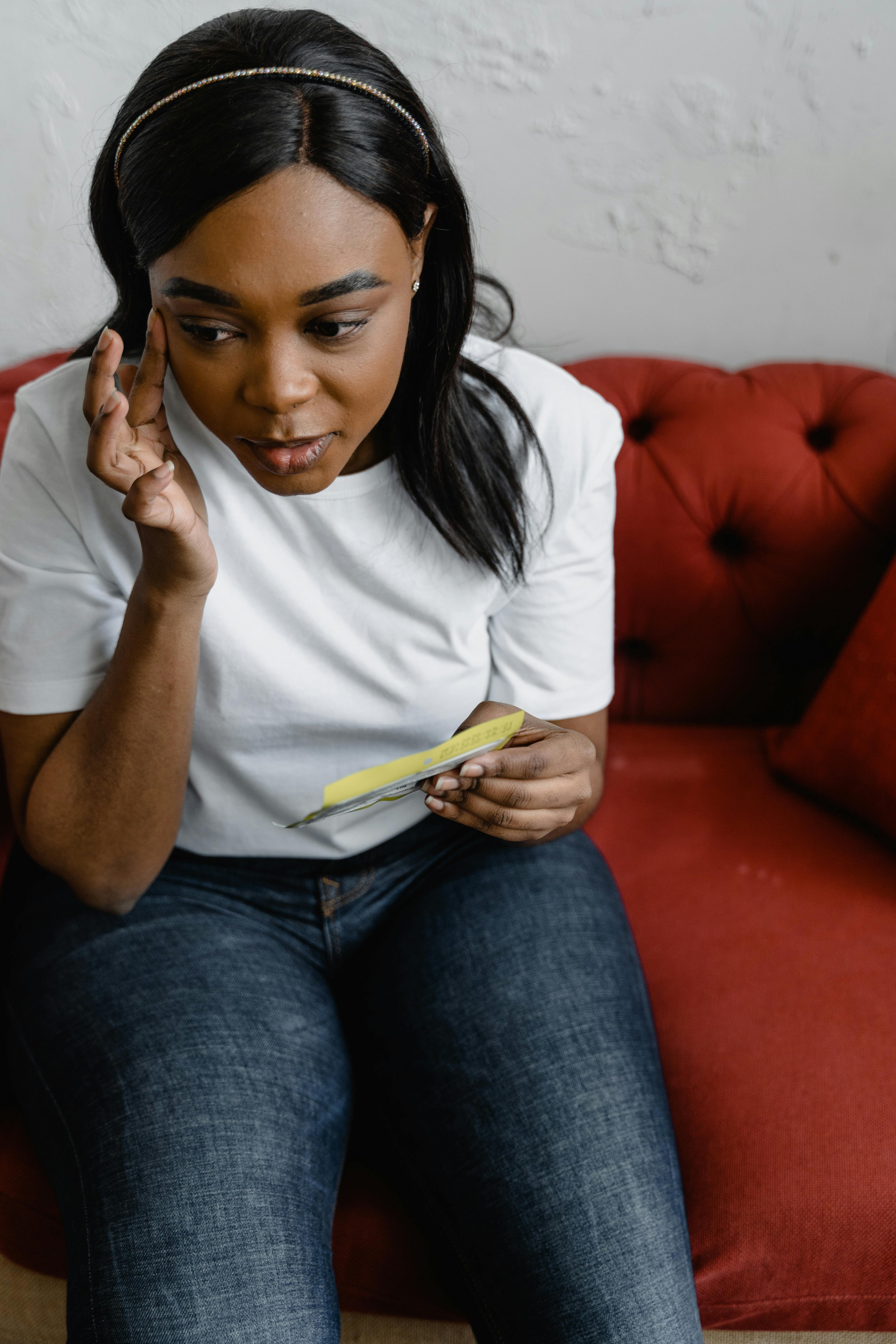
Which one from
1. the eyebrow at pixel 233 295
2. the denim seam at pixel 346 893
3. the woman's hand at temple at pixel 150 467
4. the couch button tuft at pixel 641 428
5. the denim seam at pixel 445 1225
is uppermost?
the eyebrow at pixel 233 295

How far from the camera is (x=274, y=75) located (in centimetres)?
70

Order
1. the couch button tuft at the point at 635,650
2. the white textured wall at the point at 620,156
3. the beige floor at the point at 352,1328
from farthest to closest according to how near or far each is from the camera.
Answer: the couch button tuft at the point at 635,650 → the white textured wall at the point at 620,156 → the beige floor at the point at 352,1328

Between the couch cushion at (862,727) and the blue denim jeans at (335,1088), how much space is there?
1.23 ft

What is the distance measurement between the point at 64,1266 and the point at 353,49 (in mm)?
1073

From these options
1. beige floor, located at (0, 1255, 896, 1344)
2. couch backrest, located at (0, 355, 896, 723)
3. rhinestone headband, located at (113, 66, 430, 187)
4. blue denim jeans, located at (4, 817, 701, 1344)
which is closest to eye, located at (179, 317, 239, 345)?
rhinestone headband, located at (113, 66, 430, 187)

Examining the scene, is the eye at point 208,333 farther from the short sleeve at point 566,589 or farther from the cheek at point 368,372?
the short sleeve at point 566,589

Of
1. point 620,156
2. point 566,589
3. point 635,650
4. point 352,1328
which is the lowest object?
point 352,1328

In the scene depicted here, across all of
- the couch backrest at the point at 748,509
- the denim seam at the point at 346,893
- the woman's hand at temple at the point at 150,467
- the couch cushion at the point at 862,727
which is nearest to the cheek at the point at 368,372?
the woman's hand at temple at the point at 150,467

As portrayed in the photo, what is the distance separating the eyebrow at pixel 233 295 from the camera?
0.70 meters

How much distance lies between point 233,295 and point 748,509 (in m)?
0.82

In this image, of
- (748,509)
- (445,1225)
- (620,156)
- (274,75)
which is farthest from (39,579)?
(620,156)

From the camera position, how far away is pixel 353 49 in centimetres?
75

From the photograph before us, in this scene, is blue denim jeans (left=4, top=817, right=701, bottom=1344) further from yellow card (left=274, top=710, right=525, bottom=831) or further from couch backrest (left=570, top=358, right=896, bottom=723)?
couch backrest (left=570, top=358, right=896, bottom=723)

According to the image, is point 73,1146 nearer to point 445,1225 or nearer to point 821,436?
point 445,1225
